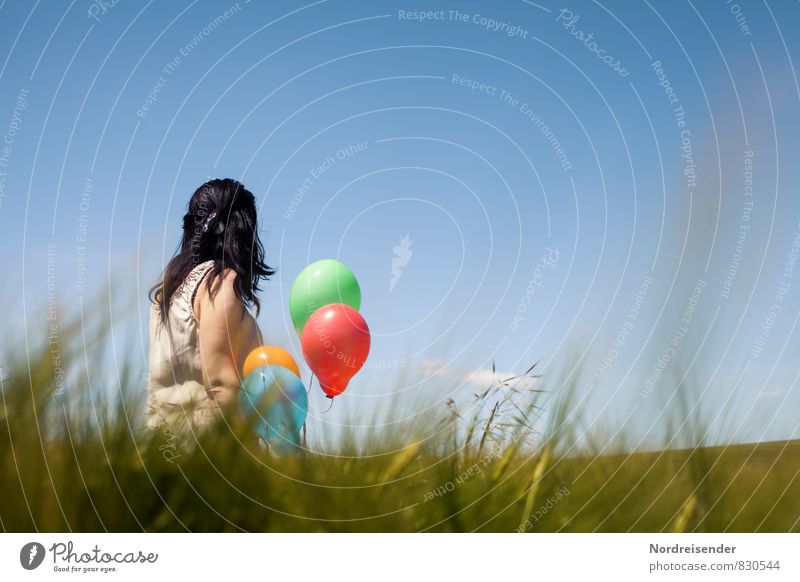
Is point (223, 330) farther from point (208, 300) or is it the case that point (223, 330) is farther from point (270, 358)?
point (270, 358)

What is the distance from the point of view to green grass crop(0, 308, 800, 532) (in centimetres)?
232

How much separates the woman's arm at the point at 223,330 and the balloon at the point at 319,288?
270cm

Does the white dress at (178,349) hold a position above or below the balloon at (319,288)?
below

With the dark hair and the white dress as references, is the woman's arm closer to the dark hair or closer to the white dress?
the white dress

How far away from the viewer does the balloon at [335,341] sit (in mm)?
7500

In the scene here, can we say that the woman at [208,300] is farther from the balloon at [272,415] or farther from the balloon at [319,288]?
the balloon at [272,415]

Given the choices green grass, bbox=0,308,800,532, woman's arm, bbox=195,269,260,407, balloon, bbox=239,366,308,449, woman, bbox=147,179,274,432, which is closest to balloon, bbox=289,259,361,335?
woman, bbox=147,179,274,432

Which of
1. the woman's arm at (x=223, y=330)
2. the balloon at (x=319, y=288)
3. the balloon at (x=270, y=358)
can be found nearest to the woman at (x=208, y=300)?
the woman's arm at (x=223, y=330)

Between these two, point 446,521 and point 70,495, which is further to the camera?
point 446,521

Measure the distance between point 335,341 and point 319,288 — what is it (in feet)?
3.53
